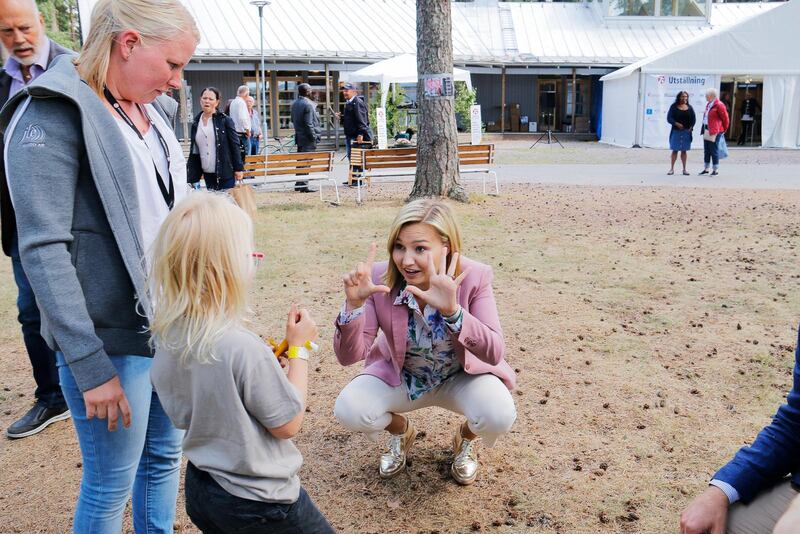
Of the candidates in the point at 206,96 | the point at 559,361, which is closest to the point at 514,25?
the point at 206,96

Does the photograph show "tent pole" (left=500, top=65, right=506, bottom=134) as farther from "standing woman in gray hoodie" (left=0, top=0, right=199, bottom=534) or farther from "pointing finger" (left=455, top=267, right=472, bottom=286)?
"standing woman in gray hoodie" (left=0, top=0, right=199, bottom=534)

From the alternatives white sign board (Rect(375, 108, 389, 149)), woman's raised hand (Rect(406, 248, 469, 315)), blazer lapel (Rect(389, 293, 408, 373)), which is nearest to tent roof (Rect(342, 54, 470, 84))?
white sign board (Rect(375, 108, 389, 149))

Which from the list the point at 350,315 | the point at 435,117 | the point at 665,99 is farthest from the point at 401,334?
the point at 665,99

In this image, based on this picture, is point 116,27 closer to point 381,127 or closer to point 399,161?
point 399,161

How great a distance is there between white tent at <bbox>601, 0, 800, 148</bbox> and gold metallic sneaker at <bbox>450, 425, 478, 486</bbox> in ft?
70.8

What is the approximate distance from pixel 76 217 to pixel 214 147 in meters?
7.63

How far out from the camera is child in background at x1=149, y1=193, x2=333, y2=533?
6.33 feet

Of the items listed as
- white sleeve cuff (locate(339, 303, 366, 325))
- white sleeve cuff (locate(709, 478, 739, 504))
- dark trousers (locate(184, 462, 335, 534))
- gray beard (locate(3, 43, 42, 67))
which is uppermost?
gray beard (locate(3, 43, 42, 67))

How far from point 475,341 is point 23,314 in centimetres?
237

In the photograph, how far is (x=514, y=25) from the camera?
99.5 feet

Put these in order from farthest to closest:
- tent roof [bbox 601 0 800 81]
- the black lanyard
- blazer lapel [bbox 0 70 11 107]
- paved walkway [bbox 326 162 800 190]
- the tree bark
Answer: tent roof [bbox 601 0 800 81], paved walkway [bbox 326 162 800 190], the tree bark, blazer lapel [bbox 0 70 11 107], the black lanyard

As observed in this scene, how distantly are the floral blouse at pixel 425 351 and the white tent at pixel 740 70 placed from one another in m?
21.6

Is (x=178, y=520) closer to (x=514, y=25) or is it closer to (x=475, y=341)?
(x=475, y=341)

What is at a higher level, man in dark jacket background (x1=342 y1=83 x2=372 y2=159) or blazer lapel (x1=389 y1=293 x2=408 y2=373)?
man in dark jacket background (x1=342 y1=83 x2=372 y2=159)
